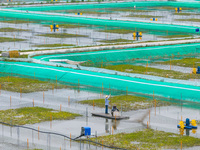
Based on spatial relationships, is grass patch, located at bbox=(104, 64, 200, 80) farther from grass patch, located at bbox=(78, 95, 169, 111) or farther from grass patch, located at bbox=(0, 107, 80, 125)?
grass patch, located at bbox=(0, 107, 80, 125)

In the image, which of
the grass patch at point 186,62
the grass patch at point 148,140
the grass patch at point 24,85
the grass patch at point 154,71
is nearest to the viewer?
the grass patch at point 148,140

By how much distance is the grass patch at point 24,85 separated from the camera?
56219 mm

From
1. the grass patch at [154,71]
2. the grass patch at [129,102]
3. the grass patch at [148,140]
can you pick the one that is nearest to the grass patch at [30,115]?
the grass patch at [129,102]

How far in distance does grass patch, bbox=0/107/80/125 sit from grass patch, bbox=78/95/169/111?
14.9ft

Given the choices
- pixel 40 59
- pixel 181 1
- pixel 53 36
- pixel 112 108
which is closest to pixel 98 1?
pixel 181 1

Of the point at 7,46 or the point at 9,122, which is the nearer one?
the point at 9,122

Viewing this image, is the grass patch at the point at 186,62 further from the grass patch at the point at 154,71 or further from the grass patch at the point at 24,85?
the grass patch at the point at 24,85

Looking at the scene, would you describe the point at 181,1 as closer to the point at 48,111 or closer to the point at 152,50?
the point at 152,50

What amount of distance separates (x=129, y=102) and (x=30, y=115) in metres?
9.23

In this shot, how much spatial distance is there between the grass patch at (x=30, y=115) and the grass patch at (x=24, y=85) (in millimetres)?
8558

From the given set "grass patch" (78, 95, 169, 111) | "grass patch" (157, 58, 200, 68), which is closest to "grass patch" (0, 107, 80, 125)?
"grass patch" (78, 95, 169, 111)

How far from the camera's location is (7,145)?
122 ft

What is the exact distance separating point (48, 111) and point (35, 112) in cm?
110

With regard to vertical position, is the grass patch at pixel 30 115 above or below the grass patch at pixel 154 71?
below
